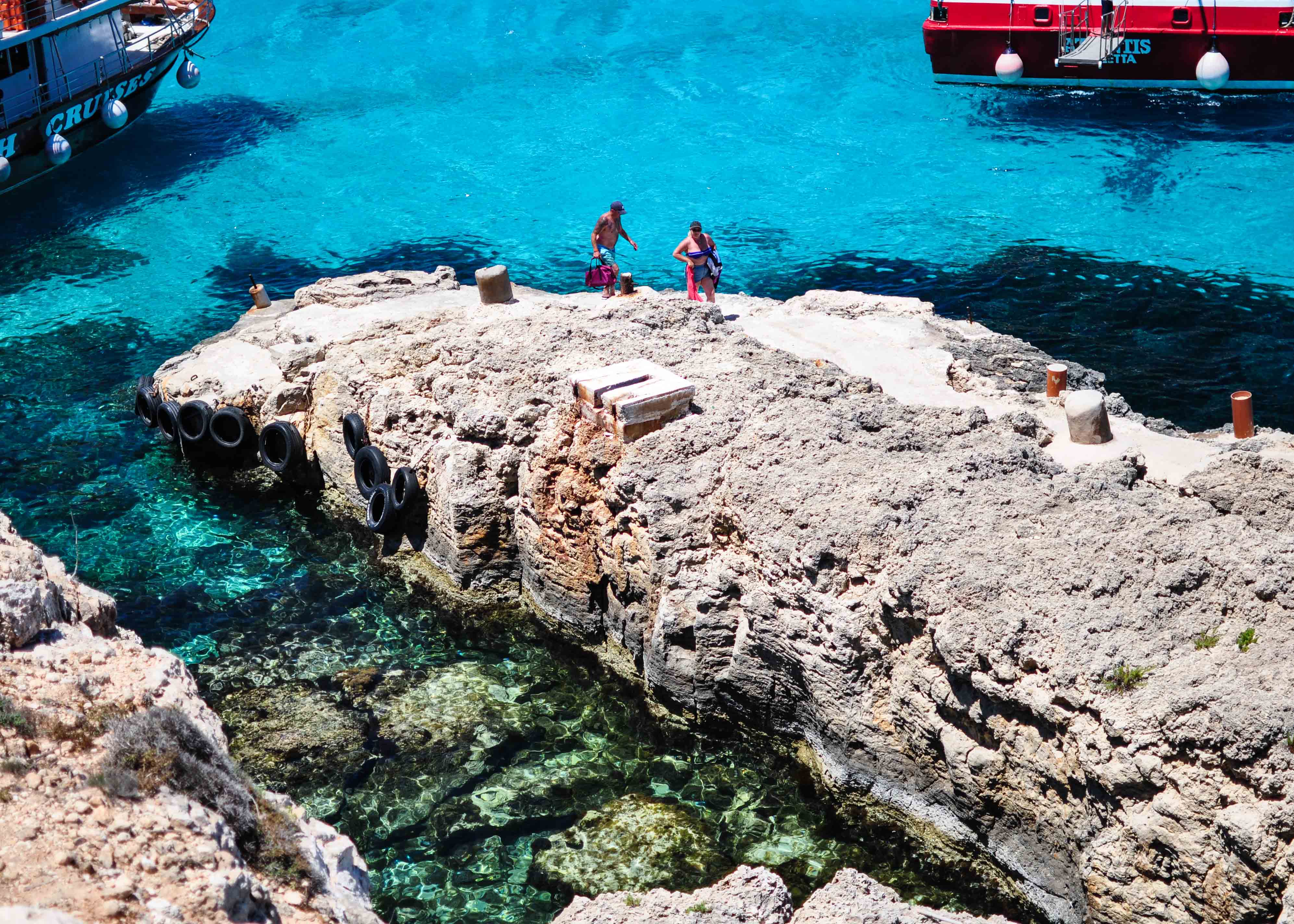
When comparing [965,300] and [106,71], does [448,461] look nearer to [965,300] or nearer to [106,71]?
[965,300]

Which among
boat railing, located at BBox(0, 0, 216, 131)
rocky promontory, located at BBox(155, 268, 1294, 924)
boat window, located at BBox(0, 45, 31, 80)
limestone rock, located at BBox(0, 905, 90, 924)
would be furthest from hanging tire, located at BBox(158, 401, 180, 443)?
boat window, located at BBox(0, 45, 31, 80)

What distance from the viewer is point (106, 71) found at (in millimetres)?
30453

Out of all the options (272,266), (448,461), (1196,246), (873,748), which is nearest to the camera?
(873,748)

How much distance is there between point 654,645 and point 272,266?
627 inches

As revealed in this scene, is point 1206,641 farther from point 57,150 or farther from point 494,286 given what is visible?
point 57,150

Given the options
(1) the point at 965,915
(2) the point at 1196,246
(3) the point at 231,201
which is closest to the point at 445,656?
(1) the point at 965,915

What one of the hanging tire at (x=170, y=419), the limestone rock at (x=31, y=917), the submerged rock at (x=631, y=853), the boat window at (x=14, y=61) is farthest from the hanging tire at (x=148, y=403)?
the boat window at (x=14, y=61)

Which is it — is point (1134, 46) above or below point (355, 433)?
above

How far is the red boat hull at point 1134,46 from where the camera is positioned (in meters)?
27.1

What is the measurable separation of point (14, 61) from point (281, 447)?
1800 centimetres

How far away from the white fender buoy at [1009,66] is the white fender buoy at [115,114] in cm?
2135

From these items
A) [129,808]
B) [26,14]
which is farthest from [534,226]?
[129,808]

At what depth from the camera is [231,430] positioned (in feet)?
53.4

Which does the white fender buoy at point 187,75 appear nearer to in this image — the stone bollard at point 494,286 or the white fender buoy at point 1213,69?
the stone bollard at point 494,286
